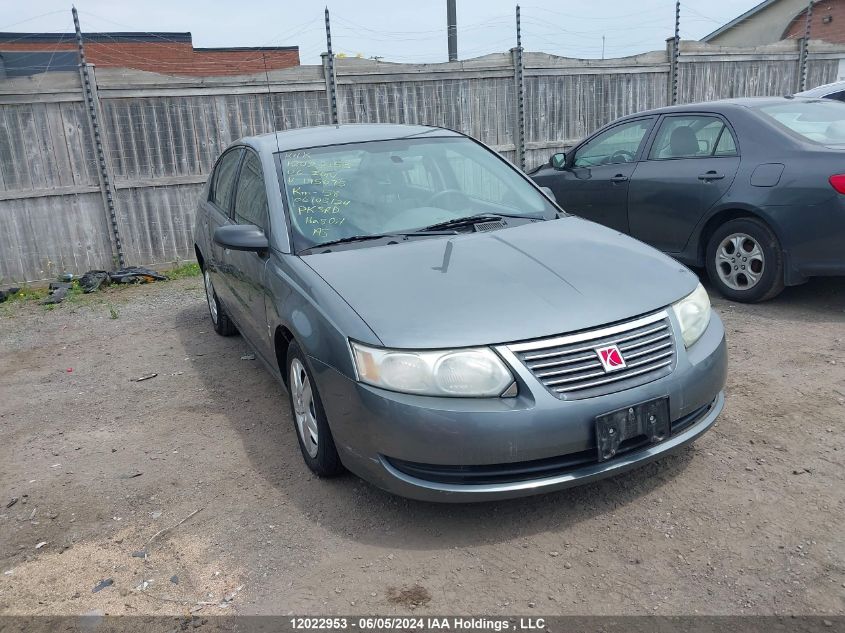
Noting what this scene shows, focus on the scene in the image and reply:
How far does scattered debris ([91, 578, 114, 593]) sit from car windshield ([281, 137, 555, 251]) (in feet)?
5.96

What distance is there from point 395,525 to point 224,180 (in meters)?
3.39

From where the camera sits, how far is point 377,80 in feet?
33.1

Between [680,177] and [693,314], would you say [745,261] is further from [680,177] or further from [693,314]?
[693,314]

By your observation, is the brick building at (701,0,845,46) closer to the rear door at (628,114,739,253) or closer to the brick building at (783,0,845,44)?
the brick building at (783,0,845,44)

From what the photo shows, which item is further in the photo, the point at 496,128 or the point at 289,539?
the point at 496,128

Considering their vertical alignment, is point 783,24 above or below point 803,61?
above

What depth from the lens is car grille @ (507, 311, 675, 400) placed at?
2936mm

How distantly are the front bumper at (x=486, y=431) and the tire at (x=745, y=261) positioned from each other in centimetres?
301

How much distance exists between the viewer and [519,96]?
10.9 metres

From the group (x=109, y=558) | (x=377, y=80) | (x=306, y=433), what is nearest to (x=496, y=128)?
(x=377, y=80)

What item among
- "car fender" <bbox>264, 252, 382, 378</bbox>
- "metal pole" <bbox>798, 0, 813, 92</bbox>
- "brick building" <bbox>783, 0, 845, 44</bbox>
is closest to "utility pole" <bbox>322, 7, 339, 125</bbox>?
"car fender" <bbox>264, 252, 382, 378</bbox>

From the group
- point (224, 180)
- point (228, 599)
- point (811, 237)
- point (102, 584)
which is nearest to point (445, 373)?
point (228, 599)

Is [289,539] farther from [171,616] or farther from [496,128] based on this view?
[496,128]

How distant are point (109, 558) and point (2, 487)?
45.9 inches
